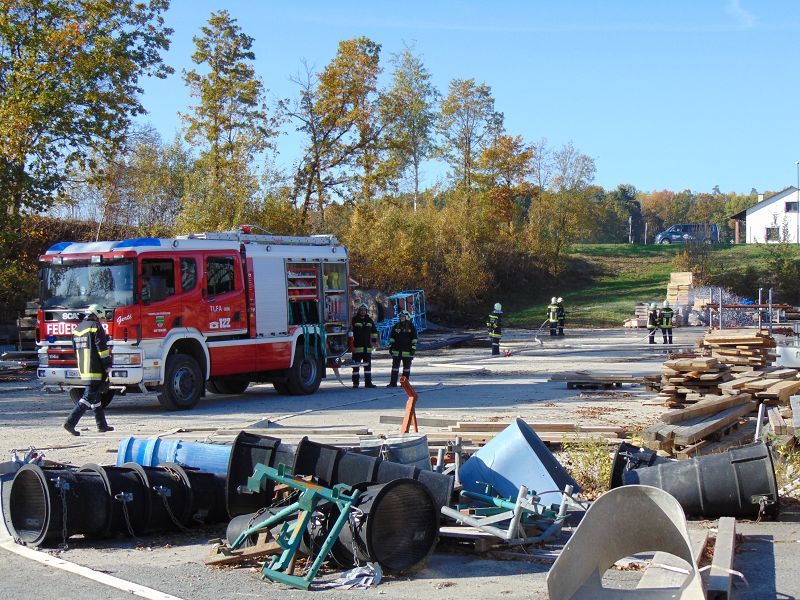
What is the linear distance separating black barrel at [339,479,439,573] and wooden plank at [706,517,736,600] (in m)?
1.81

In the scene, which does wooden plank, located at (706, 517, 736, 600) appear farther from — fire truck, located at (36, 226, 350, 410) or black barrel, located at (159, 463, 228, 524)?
fire truck, located at (36, 226, 350, 410)

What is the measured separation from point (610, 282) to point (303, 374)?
137 ft

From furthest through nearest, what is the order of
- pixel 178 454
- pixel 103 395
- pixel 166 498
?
pixel 103 395 → pixel 178 454 → pixel 166 498

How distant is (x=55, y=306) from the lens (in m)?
15.4

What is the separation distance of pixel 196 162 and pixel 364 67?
31.8 ft

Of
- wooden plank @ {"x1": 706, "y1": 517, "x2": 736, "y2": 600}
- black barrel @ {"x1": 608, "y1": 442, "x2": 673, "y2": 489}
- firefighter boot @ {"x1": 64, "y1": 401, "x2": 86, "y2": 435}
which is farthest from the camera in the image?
firefighter boot @ {"x1": 64, "y1": 401, "x2": 86, "y2": 435}

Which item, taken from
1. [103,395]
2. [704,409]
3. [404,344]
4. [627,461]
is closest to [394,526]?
[627,461]

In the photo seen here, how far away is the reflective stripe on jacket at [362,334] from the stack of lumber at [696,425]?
828 centimetres

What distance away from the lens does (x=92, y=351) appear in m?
12.9

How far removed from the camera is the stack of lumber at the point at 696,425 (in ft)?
31.9

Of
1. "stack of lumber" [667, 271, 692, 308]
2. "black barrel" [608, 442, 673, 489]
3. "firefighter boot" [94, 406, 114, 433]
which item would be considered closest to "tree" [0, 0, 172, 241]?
"firefighter boot" [94, 406, 114, 433]

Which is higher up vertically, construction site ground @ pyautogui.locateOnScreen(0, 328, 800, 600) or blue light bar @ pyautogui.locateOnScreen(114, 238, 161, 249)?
blue light bar @ pyautogui.locateOnScreen(114, 238, 161, 249)

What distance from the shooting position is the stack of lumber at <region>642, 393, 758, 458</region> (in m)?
9.72

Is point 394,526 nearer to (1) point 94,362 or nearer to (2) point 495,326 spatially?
(1) point 94,362
